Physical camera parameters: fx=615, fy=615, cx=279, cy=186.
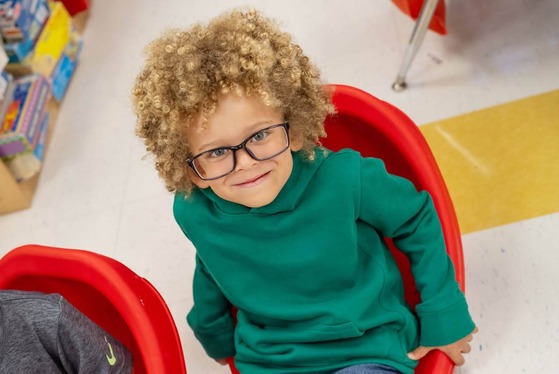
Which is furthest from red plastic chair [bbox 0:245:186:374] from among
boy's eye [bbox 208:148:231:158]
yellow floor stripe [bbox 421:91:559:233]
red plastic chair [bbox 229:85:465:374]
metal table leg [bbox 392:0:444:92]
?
metal table leg [bbox 392:0:444:92]

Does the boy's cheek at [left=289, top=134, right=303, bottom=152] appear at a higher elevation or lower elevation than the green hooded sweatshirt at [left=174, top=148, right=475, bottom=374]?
higher

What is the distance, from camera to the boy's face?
832mm

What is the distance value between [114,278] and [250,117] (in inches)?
16.3

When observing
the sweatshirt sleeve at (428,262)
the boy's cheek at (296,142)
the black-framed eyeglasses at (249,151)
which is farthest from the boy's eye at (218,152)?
the sweatshirt sleeve at (428,262)

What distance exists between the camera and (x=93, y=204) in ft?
5.92

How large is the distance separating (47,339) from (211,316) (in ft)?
1.09

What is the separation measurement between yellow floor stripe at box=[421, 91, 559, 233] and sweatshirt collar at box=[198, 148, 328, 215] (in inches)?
24.7

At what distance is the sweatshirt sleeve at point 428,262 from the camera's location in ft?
3.21

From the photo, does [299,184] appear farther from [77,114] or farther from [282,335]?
[77,114]

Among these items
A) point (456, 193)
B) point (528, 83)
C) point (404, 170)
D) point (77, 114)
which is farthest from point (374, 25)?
point (77, 114)

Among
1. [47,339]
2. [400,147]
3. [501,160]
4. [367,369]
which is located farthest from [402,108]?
[47,339]

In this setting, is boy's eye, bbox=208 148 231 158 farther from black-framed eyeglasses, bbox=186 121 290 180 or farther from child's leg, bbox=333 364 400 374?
child's leg, bbox=333 364 400 374

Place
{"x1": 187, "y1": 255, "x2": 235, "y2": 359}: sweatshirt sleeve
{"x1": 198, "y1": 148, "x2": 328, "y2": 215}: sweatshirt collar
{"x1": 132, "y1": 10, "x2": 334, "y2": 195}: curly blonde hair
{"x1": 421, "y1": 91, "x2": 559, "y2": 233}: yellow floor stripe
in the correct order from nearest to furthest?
{"x1": 132, "y1": 10, "x2": 334, "y2": 195}: curly blonde hair → {"x1": 198, "y1": 148, "x2": 328, "y2": 215}: sweatshirt collar → {"x1": 187, "y1": 255, "x2": 235, "y2": 359}: sweatshirt sleeve → {"x1": 421, "y1": 91, "x2": 559, "y2": 233}: yellow floor stripe

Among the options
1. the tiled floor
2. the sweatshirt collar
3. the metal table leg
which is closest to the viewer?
the sweatshirt collar
